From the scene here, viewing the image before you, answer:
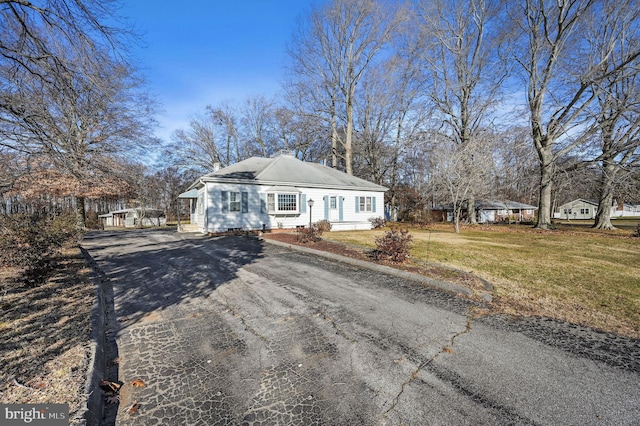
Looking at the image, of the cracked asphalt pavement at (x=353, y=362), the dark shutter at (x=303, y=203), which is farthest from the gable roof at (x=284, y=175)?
the cracked asphalt pavement at (x=353, y=362)

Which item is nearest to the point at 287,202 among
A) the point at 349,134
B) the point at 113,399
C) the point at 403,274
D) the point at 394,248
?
the point at 349,134

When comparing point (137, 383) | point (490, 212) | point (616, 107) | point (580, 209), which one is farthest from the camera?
point (580, 209)

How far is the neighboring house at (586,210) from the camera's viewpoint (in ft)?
165

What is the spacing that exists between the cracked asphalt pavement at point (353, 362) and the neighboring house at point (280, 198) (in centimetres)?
1091

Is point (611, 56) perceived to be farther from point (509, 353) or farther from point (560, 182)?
point (509, 353)

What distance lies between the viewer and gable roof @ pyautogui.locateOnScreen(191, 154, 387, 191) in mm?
16750

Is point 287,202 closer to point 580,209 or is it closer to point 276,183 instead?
point 276,183

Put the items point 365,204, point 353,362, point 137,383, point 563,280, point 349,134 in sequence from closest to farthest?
1. point 137,383
2. point 353,362
3. point 563,280
4. point 365,204
5. point 349,134

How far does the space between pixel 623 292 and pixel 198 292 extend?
8032 mm

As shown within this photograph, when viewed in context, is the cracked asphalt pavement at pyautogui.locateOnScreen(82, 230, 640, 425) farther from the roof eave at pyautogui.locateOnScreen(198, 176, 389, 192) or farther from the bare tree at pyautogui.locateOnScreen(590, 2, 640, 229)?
the bare tree at pyautogui.locateOnScreen(590, 2, 640, 229)

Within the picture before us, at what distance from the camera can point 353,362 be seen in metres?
2.86

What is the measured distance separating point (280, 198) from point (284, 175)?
196 centimetres

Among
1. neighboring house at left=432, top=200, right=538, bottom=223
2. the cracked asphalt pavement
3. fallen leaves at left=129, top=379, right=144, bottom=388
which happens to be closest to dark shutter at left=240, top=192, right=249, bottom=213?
the cracked asphalt pavement

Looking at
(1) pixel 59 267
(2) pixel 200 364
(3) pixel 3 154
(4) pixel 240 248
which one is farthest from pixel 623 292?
(3) pixel 3 154
